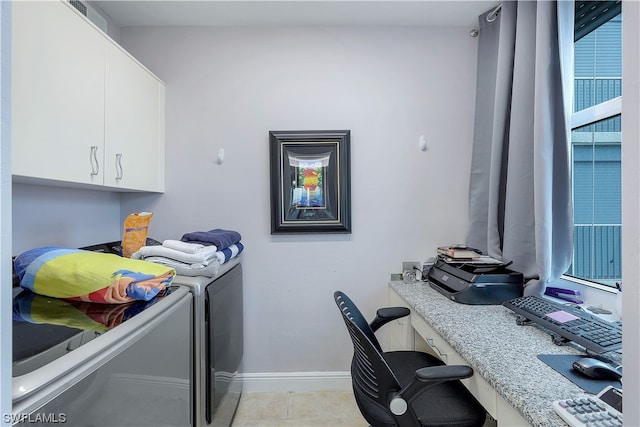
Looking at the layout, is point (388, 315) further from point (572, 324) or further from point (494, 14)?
point (494, 14)

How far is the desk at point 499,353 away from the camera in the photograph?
755 millimetres

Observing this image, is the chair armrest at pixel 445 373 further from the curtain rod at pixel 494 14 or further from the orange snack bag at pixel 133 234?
the curtain rod at pixel 494 14

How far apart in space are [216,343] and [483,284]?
1.33 m

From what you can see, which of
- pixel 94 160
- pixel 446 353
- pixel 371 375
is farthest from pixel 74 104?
pixel 446 353

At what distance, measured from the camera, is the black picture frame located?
1.95 metres

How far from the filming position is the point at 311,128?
78.3 inches

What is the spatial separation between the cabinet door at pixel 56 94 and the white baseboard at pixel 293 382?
5.12 ft

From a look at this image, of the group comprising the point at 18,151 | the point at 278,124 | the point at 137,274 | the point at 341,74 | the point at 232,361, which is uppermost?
the point at 341,74

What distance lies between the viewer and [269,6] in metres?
1.79

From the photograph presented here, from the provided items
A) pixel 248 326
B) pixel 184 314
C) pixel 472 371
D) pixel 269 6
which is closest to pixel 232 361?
pixel 248 326

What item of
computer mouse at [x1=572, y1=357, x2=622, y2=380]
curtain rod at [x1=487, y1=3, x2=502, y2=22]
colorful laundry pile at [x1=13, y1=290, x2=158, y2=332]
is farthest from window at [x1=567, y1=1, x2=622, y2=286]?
colorful laundry pile at [x1=13, y1=290, x2=158, y2=332]

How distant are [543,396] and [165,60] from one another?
2540mm

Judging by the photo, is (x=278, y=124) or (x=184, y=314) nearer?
(x=184, y=314)

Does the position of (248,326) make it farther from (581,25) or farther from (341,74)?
(581,25)
